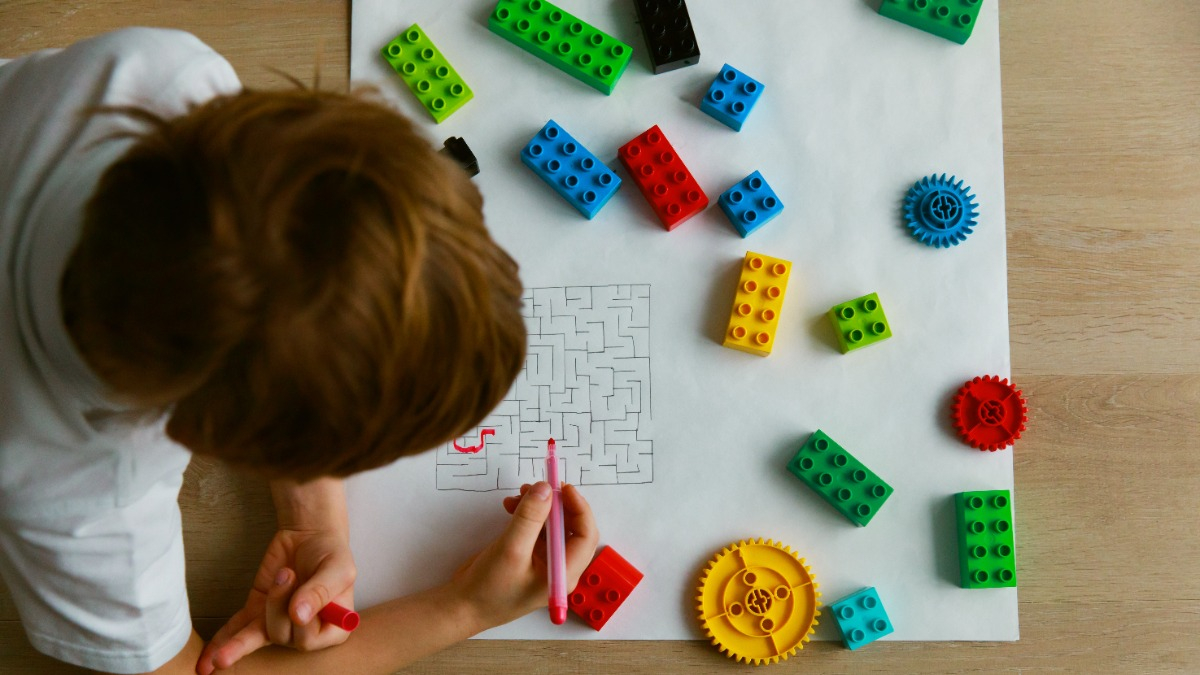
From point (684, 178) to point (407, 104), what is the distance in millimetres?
272

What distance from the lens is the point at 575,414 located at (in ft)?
2.60

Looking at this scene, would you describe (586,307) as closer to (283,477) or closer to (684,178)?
(684,178)

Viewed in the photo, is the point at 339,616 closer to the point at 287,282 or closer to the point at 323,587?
the point at 323,587

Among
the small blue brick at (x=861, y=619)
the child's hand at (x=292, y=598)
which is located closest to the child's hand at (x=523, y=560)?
the child's hand at (x=292, y=598)

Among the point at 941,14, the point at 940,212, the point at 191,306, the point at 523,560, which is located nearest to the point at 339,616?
the point at 523,560

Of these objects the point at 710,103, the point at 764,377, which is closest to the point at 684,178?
the point at 710,103

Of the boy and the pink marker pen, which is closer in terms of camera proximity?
the boy

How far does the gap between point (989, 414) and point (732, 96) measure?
0.36 metres

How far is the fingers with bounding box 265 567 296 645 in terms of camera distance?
704mm

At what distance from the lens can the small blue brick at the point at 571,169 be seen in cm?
80

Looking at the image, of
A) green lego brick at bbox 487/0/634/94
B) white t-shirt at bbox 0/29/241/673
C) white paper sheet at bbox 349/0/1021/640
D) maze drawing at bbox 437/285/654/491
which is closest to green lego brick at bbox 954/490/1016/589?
white paper sheet at bbox 349/0/1021/640

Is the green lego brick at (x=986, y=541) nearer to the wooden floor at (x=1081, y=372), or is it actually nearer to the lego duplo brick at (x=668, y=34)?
the wooden floor at (x=1081, y=372)

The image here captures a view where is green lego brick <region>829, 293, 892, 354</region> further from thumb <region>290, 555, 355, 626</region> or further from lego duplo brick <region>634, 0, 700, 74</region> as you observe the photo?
thumb <region>290, 555, 355, 626</region>

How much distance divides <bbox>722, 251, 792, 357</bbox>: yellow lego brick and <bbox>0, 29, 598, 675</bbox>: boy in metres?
0.34
